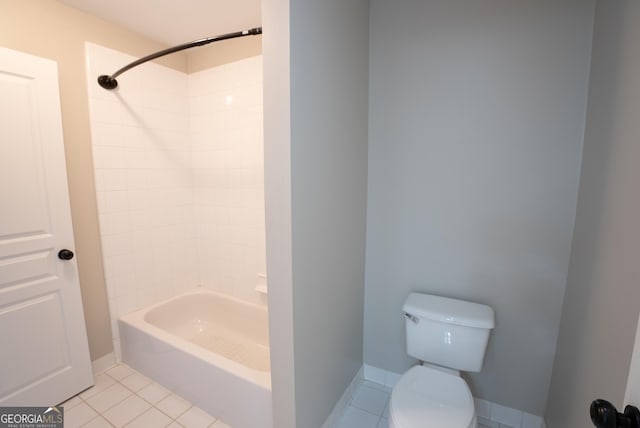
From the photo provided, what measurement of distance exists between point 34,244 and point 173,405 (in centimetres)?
123

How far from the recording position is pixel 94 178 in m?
1.86

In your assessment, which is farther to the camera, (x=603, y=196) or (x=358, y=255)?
(x=358, y=255)

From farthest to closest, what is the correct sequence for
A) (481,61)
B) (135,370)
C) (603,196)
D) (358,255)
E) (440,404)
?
(135,370), (358,255), (481,61), (440,404), (603,196)

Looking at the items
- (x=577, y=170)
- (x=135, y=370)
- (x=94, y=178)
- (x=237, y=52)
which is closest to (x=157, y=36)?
(x=237, y=52)

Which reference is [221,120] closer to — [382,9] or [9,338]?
[382,9]

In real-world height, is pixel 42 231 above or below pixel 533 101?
below

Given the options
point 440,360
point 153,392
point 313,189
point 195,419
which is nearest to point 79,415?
point 153,392

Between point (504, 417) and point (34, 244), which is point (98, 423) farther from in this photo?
point (504, 417)

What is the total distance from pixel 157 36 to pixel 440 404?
2.85m

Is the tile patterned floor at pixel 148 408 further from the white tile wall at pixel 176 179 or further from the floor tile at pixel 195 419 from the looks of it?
the white tile wall at pixel 176 179

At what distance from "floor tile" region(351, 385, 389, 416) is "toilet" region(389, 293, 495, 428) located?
16.4 inches

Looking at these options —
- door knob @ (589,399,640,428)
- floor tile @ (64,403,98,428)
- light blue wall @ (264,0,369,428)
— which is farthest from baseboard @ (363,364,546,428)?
floor tile @ (64,403,98,428)

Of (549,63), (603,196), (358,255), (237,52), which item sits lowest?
(358,255)

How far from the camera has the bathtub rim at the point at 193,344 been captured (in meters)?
1.46
